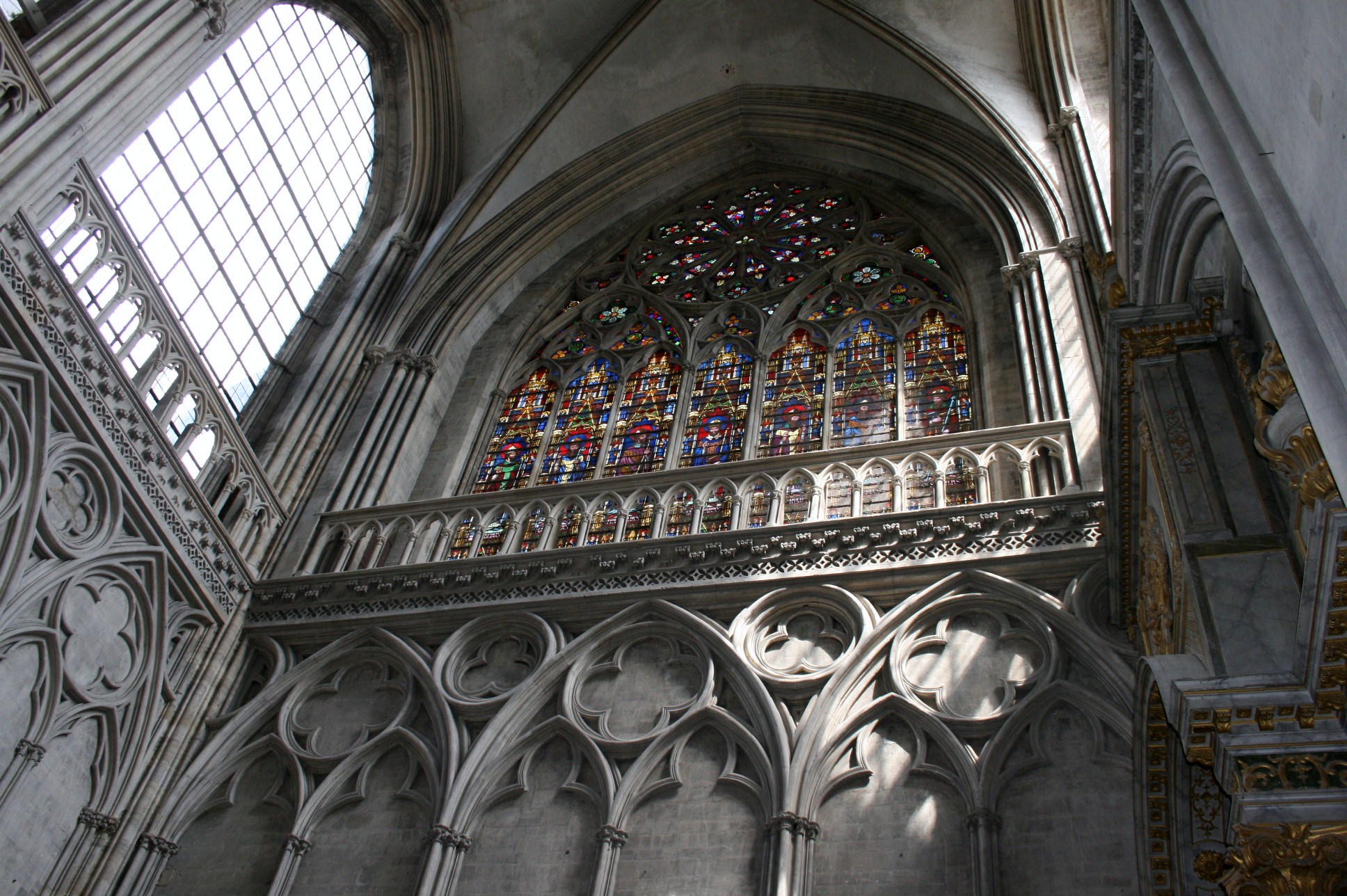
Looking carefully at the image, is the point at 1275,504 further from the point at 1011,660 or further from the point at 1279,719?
the point at 1011,660

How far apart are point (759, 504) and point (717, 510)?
324 mm

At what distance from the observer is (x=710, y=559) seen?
8.31m

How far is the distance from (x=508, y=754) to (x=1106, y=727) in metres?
3.59

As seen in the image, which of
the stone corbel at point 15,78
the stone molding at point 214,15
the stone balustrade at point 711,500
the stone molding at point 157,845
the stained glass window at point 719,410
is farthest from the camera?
the stained glass window at point 719,410

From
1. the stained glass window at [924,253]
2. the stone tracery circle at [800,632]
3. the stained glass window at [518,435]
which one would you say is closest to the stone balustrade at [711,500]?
the stone tracery circle at [800,632]

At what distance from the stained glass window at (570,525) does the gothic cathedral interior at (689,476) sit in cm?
4

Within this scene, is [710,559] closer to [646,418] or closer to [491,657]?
[491,657]

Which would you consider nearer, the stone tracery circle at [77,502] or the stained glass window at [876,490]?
the stone tracery circle at [77,502]

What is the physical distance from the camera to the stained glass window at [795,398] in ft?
34.4

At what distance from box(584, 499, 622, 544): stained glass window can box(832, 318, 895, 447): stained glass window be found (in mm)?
2025

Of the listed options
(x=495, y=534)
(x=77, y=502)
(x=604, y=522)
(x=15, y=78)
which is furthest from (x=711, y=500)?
(x=15, y=78)

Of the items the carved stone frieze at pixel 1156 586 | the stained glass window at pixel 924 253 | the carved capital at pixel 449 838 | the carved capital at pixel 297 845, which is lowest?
the carved capital at pixel 297 845

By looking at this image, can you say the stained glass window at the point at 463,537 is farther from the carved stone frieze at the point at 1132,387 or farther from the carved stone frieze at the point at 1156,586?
the carved stone frieze at the point at 1156,586

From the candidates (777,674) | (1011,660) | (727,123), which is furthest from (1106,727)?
(727,123)
